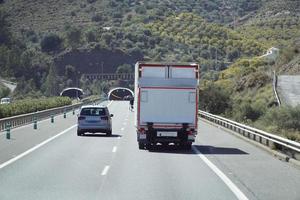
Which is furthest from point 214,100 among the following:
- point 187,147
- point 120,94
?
point 120,94

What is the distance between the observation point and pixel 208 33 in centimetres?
18900

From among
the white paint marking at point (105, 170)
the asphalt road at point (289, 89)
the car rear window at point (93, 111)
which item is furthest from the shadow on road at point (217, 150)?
the asphalt road at point (289, 89)

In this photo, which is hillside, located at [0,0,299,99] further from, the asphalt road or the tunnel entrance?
the asphalt road

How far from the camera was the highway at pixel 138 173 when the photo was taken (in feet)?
42.5

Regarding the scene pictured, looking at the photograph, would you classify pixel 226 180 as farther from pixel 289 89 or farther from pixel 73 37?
pixel 73 37

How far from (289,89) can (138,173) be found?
54760 millimetres

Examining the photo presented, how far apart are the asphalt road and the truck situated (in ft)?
129

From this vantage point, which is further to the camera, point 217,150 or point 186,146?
point 186,146

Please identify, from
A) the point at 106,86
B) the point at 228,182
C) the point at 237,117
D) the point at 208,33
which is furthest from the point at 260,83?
the point at 208,33

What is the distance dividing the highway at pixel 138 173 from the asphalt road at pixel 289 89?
39027 millimetres

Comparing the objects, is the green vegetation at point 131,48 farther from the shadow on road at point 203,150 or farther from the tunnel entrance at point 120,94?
the shadow on road at point 203,150

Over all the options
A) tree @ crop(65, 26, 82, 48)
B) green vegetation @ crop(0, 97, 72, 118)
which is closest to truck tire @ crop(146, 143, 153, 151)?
green vegetation @ crop(0, 97, 72, 118)

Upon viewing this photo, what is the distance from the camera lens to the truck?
2420 centimetres

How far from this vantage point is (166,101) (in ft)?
79.7
